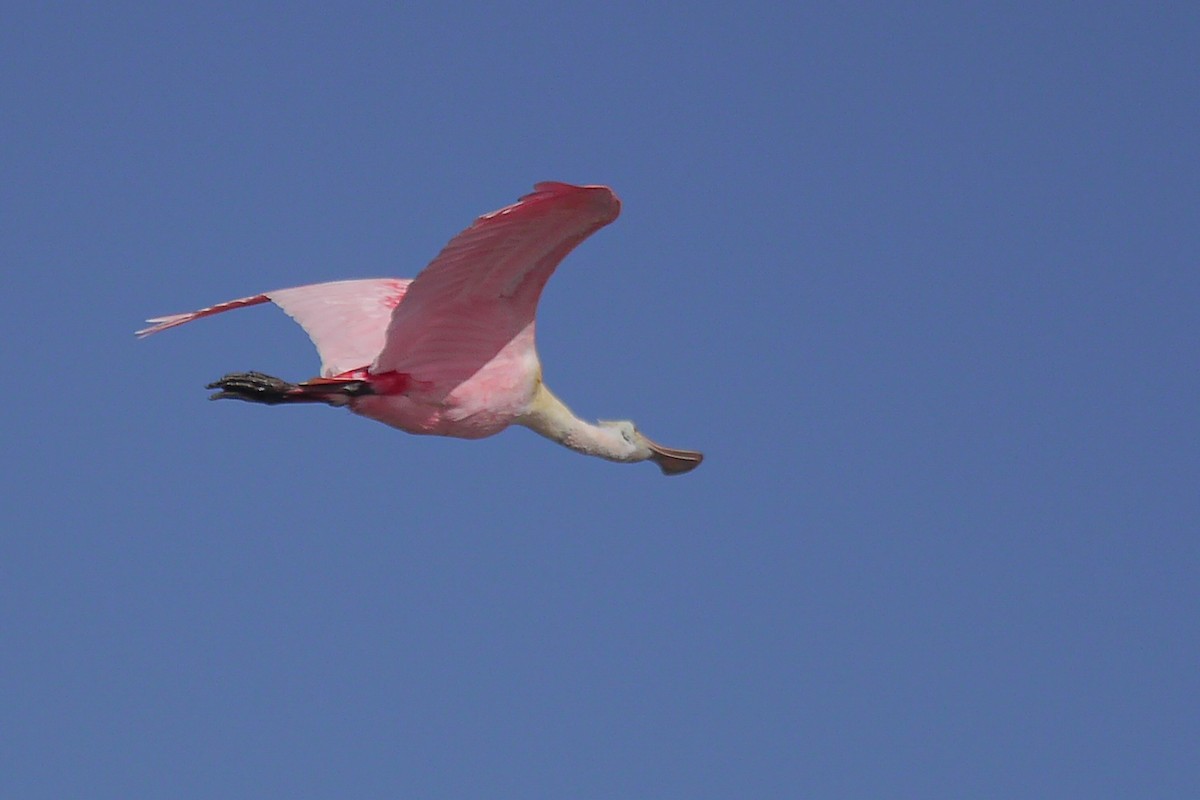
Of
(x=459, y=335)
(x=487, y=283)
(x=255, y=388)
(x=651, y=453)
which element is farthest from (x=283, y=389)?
(x=651, y=453)

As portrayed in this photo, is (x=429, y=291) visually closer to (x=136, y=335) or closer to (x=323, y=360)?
(x=323, y=360)

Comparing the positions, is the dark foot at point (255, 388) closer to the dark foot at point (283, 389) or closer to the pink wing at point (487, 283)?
the dark foot at point (283, 389)

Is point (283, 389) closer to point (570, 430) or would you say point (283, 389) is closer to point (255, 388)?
point (255, 388)

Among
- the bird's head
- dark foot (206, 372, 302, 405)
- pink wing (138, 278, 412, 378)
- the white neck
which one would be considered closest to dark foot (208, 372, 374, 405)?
dark foot (206, 372, 302, 405)

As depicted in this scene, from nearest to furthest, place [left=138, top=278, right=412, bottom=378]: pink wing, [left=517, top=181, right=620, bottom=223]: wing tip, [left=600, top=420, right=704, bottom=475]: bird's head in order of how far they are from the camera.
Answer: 1. [left=517, top=181, right=620, bottom=223]: wing tip
2. [left=138, top=278, right=412, bottom=378]: pink wing
3. [left=600, top=420, right=704, bottom=475]: bird's head

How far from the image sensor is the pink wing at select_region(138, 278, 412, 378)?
16.1 meters

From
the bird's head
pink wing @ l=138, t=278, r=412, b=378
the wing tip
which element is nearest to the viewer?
the wing tip

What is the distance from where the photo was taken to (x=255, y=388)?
14.9m

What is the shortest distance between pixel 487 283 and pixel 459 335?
1.79 feet

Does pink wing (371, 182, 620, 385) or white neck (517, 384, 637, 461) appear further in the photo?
white neck (517, 384, 637, 461)

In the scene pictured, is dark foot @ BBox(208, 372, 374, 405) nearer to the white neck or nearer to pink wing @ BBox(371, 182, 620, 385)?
pink wing @ BBox(371, 182, 620, 385)

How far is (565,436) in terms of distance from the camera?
16.7 meters

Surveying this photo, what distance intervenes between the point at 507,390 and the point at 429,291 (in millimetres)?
1306

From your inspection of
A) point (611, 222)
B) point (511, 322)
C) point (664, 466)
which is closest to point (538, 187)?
point (611, 222)
